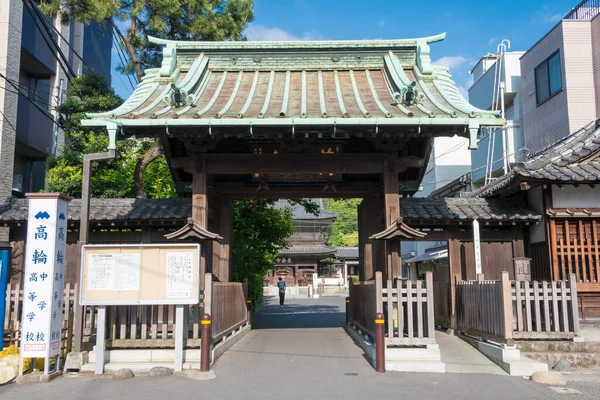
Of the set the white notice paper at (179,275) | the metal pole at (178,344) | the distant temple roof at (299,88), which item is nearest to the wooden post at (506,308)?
→ the distant temple roof at (299,88)

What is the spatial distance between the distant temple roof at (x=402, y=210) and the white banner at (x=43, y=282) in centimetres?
379

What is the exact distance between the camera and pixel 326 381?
8438 mm

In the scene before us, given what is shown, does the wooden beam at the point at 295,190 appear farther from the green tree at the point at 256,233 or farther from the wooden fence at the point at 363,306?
the green tree at the point at 256,233

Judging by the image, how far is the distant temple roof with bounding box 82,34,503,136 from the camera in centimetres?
984

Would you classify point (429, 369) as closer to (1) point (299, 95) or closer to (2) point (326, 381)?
(2) point (326, 381)

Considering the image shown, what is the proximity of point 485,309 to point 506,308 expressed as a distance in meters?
1.03

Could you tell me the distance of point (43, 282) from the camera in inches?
350

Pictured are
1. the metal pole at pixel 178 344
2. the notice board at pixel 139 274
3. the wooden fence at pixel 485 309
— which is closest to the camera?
the metal pole at pixel 178 344

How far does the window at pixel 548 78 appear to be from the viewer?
78.0 ft

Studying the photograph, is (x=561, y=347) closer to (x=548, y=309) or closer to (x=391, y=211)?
(x=548, y=309)

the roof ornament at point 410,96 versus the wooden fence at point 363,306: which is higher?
the roof ornament at point 410,96

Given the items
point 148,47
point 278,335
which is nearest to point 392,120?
point 278,335

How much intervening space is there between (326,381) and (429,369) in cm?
206

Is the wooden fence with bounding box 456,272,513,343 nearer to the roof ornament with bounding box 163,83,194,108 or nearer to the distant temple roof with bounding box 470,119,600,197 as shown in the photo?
the distant temple roof with bounding box 470,119,600,197
